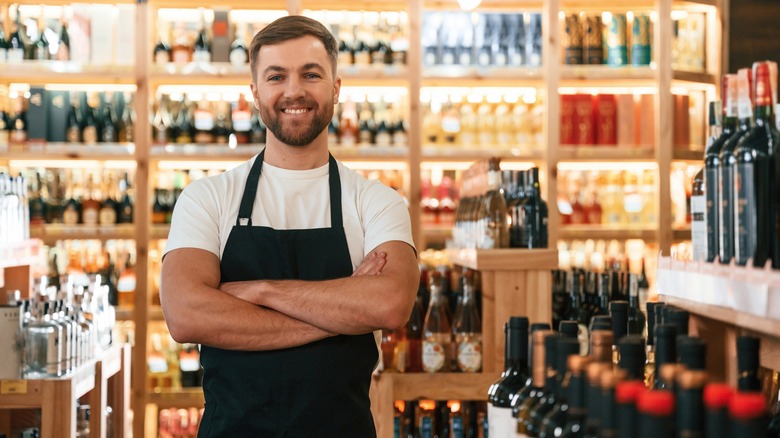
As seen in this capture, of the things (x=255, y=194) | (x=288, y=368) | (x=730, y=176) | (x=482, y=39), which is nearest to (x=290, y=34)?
(x=255, y=194)

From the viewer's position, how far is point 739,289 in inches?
47.2

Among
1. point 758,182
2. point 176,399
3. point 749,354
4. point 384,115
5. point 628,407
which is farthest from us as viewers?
point 384,115

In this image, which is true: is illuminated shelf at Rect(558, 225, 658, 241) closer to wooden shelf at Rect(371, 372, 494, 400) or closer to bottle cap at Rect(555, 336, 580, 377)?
wooden shelf at Rect(371, 372, 494, 400)

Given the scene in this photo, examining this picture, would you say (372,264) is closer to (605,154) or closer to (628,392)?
(628,392)

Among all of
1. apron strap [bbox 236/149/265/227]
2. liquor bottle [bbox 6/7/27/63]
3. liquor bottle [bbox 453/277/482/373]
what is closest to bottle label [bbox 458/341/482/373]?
liquor bottle [bbox 453/277/482/373]

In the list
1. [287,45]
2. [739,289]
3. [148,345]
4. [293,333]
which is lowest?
[148,345]

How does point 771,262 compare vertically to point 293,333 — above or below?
above

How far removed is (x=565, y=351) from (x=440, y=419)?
1.78 m

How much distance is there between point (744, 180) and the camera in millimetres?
1349

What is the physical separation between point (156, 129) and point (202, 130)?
237 millimetres

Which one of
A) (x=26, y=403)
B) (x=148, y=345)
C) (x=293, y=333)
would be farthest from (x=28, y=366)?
(x=148, y=345)

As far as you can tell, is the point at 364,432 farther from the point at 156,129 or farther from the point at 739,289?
the point at 156,129

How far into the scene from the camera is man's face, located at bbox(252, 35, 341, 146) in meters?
1.96

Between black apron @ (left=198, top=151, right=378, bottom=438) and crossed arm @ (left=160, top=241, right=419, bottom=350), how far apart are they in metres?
0.04
